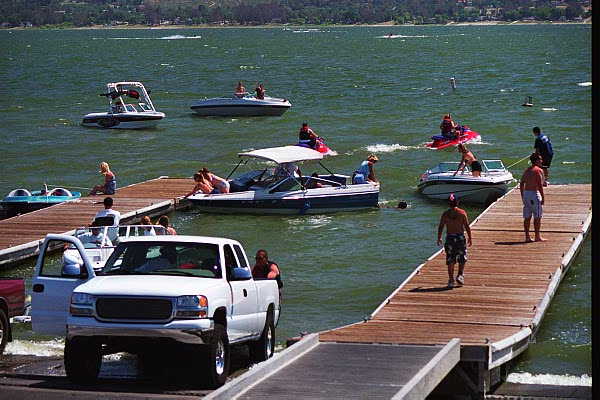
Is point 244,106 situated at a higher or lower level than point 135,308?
lower

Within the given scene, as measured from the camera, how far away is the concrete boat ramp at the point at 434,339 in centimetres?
1345

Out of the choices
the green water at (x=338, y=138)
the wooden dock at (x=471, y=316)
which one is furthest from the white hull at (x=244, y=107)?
the wooden dock at (x=471, y=316)

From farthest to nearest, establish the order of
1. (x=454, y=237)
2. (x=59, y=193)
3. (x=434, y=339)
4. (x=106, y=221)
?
1. (x=59, y=193)
2. (x=106, y=221)
3. (x=454, y=237)
4. (x=434, y=339)

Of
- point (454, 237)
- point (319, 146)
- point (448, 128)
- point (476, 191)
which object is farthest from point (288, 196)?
point (448, 128)

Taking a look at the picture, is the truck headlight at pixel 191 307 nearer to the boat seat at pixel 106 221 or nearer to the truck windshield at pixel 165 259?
the truck windshield at pixel 165 259

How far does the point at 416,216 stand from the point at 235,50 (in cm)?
16102

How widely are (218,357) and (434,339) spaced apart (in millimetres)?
3011

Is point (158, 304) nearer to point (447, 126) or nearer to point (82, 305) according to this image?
point (82, 305)

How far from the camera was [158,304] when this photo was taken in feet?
45.7

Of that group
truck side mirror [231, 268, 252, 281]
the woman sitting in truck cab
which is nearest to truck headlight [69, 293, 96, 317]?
truck side mirror [231, 268, 252, 281]

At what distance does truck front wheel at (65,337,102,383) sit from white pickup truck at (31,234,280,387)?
0.01 m

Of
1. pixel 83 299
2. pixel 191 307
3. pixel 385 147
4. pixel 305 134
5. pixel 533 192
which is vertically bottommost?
pixel 385 147

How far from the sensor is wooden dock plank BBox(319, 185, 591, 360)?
16500mm

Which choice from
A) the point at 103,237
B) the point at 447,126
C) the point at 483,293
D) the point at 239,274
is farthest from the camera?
the point at 447,126
